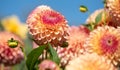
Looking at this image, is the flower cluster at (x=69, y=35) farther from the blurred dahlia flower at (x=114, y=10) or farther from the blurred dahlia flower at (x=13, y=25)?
the blurred dahlia flower at (x=13, y=25)

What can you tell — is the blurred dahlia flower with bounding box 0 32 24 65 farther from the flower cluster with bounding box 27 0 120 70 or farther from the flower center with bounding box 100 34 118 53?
the flower center with bounding box 100 34 118 53

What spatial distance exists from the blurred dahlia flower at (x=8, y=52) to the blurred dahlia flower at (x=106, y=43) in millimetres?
275

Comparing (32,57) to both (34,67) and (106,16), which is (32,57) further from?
(106,16)

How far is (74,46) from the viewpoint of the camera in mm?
1139

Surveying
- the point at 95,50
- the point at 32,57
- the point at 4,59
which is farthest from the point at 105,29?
the point at 4,59

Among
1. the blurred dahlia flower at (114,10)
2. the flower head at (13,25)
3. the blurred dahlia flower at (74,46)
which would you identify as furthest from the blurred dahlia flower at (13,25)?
the blurred dahlia flower at (114,10)

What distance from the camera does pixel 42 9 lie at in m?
1.08

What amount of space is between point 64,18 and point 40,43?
92 mm

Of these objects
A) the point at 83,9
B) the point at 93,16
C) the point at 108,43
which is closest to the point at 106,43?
the point at 108,43

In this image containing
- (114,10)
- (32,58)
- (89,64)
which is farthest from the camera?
(114,10)

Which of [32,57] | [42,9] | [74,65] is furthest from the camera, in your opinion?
[42,9]

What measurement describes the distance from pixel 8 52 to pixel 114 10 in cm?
36

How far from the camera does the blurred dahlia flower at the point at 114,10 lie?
1.07 metres

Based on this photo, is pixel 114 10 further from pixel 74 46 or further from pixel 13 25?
pixel 13 25
